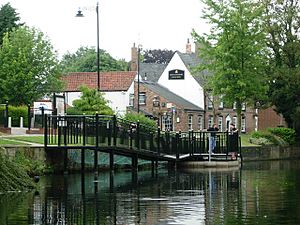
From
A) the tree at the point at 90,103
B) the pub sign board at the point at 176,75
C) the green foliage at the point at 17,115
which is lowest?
the green foliage at the point at 17,115

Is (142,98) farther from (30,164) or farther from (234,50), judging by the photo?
(30,164)

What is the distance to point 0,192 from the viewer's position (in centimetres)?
2222

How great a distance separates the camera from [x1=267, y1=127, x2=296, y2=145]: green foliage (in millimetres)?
66750

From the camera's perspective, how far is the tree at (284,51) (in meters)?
66.6

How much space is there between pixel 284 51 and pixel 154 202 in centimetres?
4972

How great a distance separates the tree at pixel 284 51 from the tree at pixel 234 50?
6585 mm

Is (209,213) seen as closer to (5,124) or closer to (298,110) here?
(5,124)

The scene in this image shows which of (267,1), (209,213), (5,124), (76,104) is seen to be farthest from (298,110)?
(209,213)

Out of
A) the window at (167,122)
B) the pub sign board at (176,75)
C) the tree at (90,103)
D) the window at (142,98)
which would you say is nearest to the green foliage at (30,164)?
the tree at (90,103)

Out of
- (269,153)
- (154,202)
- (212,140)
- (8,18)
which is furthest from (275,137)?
(154,202)

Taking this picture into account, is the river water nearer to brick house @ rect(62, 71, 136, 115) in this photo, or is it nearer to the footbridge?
the footbridge

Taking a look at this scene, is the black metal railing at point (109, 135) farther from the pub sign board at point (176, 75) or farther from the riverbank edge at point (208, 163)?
the pub sign board at point (176, 75)

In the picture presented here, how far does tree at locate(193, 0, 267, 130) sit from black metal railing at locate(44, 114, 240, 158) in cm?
1730

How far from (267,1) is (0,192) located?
164ft
